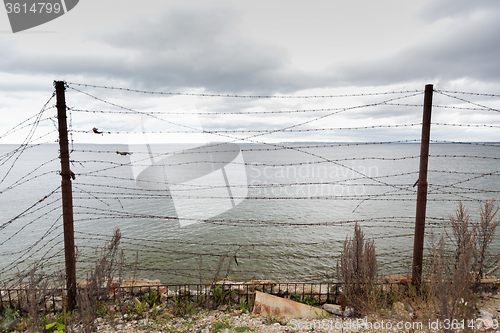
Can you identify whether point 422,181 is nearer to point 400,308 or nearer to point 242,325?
point 400,308

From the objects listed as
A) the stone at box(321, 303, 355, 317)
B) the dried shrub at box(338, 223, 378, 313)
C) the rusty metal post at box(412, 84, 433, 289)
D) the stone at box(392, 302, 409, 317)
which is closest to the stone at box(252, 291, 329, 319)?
the stone at box(321, 303, 355, 317)

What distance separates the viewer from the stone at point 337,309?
603cm

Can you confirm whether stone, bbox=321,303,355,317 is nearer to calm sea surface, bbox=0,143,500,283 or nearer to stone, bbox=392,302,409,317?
stone, bbox=392,302,409,317

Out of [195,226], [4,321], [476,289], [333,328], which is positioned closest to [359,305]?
[333,328]

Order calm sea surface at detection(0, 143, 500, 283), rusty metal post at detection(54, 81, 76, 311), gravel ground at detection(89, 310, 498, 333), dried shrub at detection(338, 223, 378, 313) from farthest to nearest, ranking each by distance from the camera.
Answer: calm sea surface at detection(0, 143, 500, 283)
dried shrub at detection(338, 223, 378, 313)
rusty metal post at detection(54, 81, 76, 311)
gravel ground at detection(89, 310, 498, 333)

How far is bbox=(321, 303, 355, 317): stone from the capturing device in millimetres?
6027

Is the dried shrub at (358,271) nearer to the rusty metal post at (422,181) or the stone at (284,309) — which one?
the stone at (284,309)

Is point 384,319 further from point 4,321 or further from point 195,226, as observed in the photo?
point 195,226

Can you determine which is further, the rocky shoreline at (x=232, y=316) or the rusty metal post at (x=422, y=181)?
the rusty metal post at (x=422, y=181)

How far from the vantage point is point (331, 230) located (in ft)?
55.4

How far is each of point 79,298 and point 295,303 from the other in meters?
4.83

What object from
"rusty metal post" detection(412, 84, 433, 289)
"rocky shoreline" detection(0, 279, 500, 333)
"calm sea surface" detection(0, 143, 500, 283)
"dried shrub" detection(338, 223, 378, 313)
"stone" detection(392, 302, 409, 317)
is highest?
"rusty metal post" detection(412, 84, 433, 289)

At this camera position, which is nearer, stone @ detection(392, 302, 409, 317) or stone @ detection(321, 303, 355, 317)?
stone @ detection(392, 302, 409, 317)

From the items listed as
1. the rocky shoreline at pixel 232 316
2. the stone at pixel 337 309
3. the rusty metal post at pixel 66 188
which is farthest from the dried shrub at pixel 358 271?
the rusty metal post at pixel 66 188
